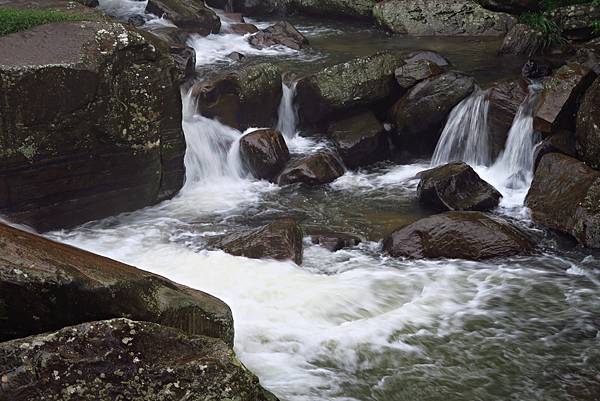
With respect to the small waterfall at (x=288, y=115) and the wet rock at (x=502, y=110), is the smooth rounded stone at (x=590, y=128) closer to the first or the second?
the wet rock at (x=502, y=110)

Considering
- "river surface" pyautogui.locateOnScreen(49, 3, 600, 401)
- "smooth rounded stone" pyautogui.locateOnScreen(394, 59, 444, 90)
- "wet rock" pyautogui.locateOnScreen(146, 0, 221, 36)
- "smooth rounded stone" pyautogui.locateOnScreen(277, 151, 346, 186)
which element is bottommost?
"river surface" pyautogui.locateOnScreen(49, 3, 600, 401)

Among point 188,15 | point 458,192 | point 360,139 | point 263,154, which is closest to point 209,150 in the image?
point 263,154

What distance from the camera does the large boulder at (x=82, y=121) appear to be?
7820 mm

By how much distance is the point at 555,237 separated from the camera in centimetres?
820

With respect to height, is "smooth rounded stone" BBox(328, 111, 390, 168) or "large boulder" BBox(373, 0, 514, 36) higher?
"large boulder" BBox(373, 0, 514, 36)

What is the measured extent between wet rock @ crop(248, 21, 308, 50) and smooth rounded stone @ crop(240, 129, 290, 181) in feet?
15.8

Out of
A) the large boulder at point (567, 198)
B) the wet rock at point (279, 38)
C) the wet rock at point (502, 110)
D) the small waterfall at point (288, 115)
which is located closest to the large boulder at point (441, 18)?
the wet rock at point (279, 38)

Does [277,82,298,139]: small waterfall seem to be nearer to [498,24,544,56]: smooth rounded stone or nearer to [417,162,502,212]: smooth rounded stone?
[417,162,502,212]: smooth rounded stone

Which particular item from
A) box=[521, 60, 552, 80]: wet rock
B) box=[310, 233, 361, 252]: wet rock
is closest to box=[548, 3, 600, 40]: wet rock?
box=[521, 60, 552, 80]: wet rock

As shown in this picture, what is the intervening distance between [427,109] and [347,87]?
1.29m

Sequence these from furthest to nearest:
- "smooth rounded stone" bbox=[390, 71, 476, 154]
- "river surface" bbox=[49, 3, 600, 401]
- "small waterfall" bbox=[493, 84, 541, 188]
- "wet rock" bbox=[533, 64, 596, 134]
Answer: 1. "smooth rounded stone" bbox=[390, 71, 476, 154]
2. "small waterfall" bbox=[493, 84, 541, 188]
3. "wet rock" bbox=[533, 64, 596, 134]
4. "river surface" bbox=[49, 3, 600, 401]

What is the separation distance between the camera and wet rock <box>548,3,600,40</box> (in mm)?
12180

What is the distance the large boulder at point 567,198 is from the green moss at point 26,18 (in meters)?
6.00

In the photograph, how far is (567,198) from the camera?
838 cm
